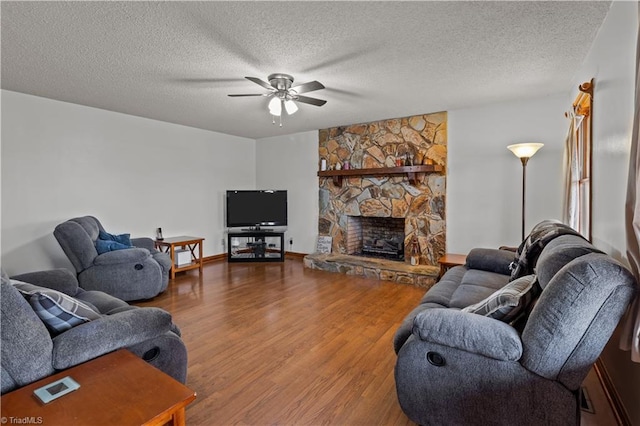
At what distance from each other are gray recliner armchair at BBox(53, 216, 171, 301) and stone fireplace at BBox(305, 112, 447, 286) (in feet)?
7.95

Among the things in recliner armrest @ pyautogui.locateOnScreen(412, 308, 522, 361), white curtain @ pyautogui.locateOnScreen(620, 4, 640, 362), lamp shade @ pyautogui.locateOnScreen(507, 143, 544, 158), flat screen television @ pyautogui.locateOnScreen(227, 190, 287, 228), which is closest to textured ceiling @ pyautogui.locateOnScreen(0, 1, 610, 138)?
lamp shade @ pyautogui.locateOnScreen(507, 143, 544, 158)

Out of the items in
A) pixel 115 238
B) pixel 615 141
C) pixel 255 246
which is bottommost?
pixel 255 246

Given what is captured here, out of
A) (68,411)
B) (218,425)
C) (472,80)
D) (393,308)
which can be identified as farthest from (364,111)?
(68,411)

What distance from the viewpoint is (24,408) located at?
100cm

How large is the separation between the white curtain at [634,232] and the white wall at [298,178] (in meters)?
4.70

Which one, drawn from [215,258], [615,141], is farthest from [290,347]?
[215,258]

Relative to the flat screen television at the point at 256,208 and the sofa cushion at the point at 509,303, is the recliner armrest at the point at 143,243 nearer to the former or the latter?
the flat screen television at the point at 256,208

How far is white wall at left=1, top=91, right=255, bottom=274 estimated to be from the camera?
372 cm

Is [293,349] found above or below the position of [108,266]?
below

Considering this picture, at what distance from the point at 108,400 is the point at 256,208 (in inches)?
194

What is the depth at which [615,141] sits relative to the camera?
6.22ft

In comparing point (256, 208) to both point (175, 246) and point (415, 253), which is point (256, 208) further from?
point (415, 253)

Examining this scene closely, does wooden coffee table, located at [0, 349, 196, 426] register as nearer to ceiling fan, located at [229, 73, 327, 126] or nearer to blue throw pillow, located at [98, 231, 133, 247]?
ceiling fan, located at [229, 73, 327, 126]

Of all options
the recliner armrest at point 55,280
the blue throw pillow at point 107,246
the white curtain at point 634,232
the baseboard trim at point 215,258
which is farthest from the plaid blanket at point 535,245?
the baseboard trim at point 215,258
